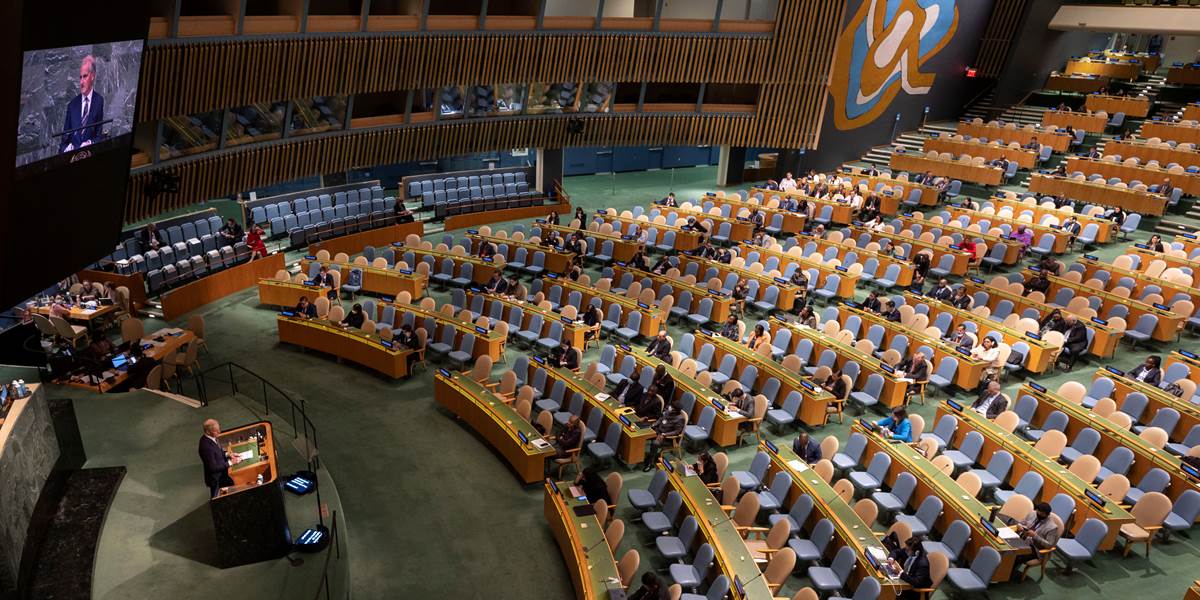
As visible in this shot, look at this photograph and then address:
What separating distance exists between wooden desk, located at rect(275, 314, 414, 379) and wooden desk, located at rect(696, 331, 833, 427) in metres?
5.28

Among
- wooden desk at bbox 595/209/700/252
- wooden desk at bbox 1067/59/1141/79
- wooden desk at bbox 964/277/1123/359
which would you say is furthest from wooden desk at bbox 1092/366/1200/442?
wooden desk at bbox 1067/59/1141/79

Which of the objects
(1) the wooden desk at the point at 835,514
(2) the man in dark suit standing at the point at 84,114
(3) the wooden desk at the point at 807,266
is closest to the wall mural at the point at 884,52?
(3) the wooden desk at the point at 807,266

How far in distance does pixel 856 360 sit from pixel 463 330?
6649 mm

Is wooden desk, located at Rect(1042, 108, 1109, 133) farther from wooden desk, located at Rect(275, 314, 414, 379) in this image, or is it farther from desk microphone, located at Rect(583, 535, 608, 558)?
desk microphone, located at Rect(583, 535, 608, 558)

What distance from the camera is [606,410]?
11.7 metres

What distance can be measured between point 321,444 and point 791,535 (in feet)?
22.2

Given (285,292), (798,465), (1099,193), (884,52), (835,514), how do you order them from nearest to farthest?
(835,514)
(798,465)
(285,292)
(1099,193)
(884,52)

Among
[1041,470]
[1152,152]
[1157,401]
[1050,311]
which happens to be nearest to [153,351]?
[1041,470]

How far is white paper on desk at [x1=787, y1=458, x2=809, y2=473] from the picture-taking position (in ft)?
33.1

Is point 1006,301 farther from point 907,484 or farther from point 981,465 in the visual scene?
point 907,484

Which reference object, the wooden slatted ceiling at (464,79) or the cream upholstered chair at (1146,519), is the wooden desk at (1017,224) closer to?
the wooden slatted ceiling at (464,79)

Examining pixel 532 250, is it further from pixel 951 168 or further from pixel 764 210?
pixel 951 168

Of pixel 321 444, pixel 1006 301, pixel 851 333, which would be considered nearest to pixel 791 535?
pixel 851 333

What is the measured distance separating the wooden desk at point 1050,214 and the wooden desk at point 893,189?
167 cm
